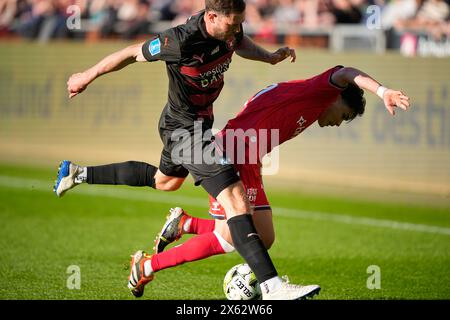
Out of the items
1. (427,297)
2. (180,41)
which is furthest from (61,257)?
(427,297)

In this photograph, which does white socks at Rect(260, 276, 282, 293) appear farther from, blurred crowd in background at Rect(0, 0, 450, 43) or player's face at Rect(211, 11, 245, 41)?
blurred crowd in background at Rect(0, 0, 450, 43)

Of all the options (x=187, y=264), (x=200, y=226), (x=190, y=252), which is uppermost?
(x=200, y=226)

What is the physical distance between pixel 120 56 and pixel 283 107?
1.31 meters

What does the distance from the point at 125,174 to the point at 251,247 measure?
6.12 ft

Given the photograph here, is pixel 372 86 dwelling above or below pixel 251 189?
above

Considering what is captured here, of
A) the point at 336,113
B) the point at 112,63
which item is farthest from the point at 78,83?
the point at 336,113

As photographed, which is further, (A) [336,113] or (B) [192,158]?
(A) [336,113]

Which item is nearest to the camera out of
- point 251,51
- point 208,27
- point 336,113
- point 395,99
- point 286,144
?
point 395,99

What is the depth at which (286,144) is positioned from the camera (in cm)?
1395

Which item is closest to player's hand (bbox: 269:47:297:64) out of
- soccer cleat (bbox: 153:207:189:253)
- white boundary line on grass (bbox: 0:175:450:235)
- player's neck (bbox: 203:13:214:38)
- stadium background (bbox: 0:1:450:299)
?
player's neck (bbox: 203:13:214:38)

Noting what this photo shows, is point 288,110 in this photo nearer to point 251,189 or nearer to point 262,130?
point 262,130

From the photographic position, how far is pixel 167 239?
7285 mm

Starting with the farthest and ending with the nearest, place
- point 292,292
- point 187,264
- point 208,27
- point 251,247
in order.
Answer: point 187,264 → point 208,27 → point 251,247 → point 292,292
